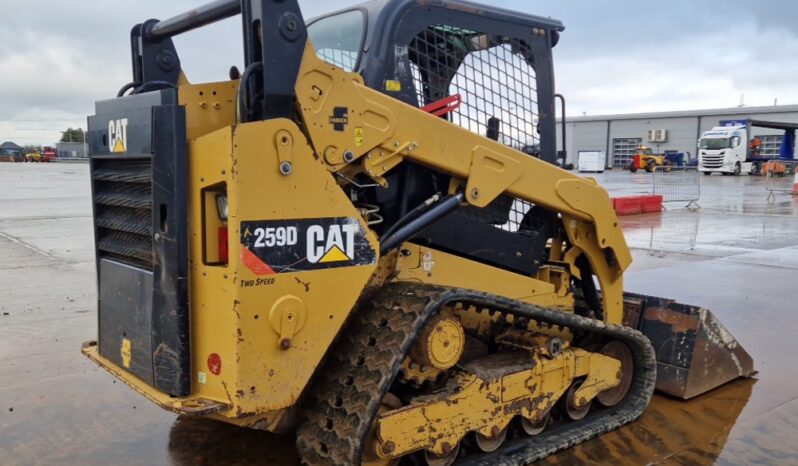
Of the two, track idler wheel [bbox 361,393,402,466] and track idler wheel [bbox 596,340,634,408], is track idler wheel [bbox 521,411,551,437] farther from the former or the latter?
track idler wheel [bbox 361,393,402,466]

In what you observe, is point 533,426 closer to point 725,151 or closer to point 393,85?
point 393,85

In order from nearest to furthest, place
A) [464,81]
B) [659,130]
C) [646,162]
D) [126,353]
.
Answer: [126,353]
[464,81]
[646,162]
[659,130]

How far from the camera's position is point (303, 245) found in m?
3.05

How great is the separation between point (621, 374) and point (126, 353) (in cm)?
A: 321

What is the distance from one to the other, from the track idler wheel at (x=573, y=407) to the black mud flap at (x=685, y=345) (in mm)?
973

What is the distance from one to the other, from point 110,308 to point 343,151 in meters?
1.51

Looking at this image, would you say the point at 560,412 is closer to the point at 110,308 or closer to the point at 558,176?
the point at 558,176

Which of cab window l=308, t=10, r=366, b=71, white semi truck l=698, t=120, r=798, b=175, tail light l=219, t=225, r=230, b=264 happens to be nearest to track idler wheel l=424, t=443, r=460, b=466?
tail light l=219, t=225, r=230, b=264

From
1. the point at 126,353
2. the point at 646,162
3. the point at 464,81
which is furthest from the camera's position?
the point at 646,162

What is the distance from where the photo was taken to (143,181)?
10.5 feet

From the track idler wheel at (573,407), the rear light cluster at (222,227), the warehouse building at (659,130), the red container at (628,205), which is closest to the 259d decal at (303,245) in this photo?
the rear light cluster at (222,227)

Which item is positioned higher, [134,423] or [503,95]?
[503,95]

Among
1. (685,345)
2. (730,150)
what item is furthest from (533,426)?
(730,150)

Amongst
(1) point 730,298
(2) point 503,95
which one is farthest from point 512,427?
(1) point 730,298
